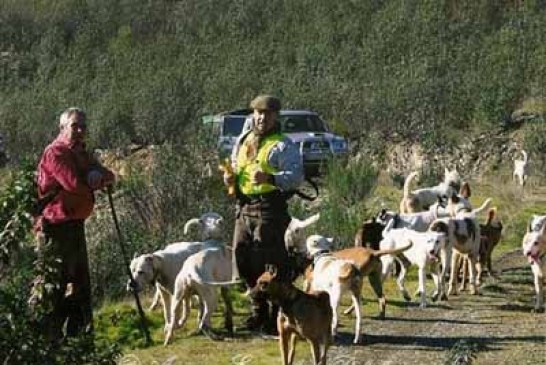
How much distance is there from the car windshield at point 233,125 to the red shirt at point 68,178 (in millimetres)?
14826

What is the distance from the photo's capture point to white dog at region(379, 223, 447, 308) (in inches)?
376

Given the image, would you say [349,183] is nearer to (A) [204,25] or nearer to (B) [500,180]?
(B) [500,180]

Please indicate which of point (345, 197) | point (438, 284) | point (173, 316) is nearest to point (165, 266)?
point (173, 316)

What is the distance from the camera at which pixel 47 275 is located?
4188mm

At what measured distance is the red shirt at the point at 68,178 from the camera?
700cm

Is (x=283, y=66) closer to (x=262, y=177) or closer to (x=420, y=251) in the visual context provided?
(x=420, y=251)

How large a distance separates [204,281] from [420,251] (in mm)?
2142

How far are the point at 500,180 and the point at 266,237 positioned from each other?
13.0 m

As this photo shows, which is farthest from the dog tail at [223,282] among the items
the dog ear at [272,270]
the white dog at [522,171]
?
the white dog at [522,171]

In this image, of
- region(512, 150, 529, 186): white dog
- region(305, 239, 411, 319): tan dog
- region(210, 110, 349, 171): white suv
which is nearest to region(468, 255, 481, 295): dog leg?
region(305, 239, 411, 319): tan dog

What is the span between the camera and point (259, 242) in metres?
7.75

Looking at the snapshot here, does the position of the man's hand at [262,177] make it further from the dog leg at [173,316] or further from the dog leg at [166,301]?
the dog leg at [166,301]

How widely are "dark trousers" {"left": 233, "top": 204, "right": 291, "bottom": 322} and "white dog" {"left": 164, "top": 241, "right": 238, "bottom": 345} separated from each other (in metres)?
0.49

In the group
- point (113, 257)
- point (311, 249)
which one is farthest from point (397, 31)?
point (311, 249)
